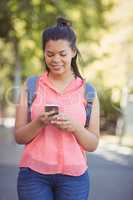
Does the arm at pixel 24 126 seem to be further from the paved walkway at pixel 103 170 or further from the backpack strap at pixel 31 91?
the paved walkway at pixel 103 170

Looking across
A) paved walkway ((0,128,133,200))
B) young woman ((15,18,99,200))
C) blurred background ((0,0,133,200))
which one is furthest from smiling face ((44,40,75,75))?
blurred background ((0,0,133,200))

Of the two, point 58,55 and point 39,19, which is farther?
point 39,19

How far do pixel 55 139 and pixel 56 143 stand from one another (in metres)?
0.02

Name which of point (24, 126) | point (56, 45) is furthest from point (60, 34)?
point (24, 126)

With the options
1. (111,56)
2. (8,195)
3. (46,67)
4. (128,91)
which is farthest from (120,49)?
(46,67)

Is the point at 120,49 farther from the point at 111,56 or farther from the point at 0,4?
the point at 0,4

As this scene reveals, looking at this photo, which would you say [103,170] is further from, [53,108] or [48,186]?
[53,108]

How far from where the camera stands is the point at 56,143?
221 centimetres

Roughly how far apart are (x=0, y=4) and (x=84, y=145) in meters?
4.43

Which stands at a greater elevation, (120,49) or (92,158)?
(120,49)

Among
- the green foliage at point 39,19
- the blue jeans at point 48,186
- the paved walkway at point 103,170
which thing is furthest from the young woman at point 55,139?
the green foliage at point 39,19

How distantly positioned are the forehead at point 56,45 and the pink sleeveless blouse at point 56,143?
153 mm

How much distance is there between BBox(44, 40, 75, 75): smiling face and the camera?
223 cm

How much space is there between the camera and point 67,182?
2.23 meters
